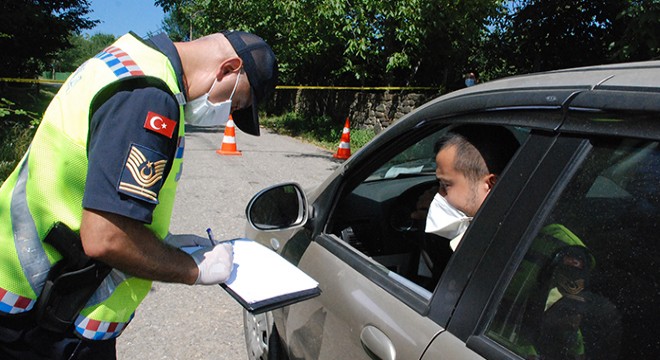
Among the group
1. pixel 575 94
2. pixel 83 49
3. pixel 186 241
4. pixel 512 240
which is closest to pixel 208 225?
Result: pixel 186 241

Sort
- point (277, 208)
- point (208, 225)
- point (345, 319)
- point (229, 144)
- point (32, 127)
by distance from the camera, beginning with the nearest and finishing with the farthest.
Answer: point (345, 319) < point (277, 208) < point (208, 225) < point (32, 127) < point (229, 144)

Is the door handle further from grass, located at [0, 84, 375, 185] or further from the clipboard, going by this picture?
grass, located at [0, 84, 375, 185]

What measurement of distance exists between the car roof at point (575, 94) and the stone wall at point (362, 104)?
12.3m

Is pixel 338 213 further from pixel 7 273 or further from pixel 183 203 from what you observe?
pixel 183 203

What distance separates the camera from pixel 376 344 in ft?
4.97

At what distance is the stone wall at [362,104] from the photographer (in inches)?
573

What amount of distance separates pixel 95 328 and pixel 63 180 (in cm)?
46

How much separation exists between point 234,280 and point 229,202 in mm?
5219

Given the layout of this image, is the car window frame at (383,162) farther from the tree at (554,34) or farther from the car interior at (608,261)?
the tree at (554,34)

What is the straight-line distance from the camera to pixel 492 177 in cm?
171

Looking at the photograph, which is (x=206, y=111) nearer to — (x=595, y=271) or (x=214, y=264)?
(x=214, y=264)

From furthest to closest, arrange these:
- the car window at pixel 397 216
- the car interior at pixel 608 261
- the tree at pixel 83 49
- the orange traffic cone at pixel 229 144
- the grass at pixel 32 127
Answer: the tree at pixel 83 49
the orange traffic cone at pixel 229 144
the grass at pixel 32 127
the car window at pixel 397 216
the car interior at pixel 608 261

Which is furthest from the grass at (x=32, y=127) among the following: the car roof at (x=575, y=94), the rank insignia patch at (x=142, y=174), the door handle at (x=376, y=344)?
the car roof at (x=575, y=94)

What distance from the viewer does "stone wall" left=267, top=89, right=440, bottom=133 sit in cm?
1456
